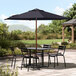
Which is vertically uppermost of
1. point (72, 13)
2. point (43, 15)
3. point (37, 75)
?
point (72, 13)

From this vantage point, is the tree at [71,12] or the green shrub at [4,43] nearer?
the green shrub at [4,43]

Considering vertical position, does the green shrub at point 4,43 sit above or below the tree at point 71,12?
below

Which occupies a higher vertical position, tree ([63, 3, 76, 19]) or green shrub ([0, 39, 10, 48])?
tree ([63, 3, 76, 19])

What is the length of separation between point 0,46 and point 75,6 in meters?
25.3

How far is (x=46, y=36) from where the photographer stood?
114 feet

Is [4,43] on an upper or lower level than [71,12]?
lower

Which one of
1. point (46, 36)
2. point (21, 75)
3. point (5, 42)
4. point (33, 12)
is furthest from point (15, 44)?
point (46, 36)

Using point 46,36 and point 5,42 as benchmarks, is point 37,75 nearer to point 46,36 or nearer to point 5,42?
point 5,42

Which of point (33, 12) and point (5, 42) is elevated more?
point (33, 12)

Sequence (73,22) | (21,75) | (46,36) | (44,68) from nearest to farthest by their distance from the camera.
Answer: (21,75) → (44,68) → (73,22) → (46,36)

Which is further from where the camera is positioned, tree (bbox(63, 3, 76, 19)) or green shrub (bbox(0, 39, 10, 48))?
tree (bbox(63, 3, 76, 19))

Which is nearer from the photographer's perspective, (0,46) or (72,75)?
(72,75)

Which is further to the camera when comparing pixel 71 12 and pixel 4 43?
pixel 71 12

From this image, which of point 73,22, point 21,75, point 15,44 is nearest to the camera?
point 21,75
